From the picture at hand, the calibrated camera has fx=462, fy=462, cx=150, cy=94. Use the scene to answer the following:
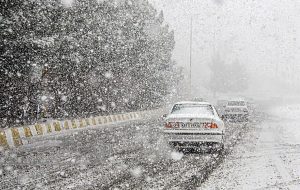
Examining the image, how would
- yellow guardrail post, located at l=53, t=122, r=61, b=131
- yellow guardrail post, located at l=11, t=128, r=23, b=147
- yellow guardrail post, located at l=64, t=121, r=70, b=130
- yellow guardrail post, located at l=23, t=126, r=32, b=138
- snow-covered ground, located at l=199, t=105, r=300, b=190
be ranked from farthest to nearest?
yellow guardrail post, located at l=64, t=121, r=70, b=130 < yellow guardrail post, located at l=53, t=122, r=61, b=131 < yellow guardrail post, located at l=23, t=126, r=32, b=138 < yellow guardrail post, located at l=11, t=128, r=23, b=147 < snow-covered ground, located at l=199, t=105, r=300, b=190

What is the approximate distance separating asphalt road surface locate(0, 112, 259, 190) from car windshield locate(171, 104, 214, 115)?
1135mm

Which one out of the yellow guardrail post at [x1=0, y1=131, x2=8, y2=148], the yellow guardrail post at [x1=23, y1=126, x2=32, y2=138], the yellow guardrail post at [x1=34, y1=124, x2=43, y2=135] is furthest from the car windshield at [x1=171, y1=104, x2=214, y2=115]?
the yellow guardrail post at [x1=34, y1=124, x2=43, y2=135]

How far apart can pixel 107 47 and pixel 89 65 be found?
303 centimetres

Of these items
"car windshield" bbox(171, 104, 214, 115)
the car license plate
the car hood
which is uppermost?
the car hood

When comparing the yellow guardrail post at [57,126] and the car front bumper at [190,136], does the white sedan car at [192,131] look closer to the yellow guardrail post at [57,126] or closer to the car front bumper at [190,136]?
the car front bumper at [190,136]

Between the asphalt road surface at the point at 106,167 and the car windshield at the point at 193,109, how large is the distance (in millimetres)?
1135

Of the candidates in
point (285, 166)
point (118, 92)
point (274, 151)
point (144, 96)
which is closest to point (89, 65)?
point (118, 92)

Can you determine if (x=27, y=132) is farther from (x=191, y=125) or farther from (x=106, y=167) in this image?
(x=106, y=167)

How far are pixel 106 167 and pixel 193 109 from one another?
4.33 meters

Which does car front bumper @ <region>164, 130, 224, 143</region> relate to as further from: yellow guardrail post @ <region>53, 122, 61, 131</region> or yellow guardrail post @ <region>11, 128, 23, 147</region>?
yellow guardrail post @ <region>53, 122, 61, 131</region>

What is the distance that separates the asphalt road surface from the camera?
26.0ft

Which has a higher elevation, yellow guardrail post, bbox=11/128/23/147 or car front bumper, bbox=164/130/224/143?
car front bumper, bbox=164/130/224/143

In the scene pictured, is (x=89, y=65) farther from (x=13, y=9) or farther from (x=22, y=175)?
(x=22, y=175)

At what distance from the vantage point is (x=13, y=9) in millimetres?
22453
